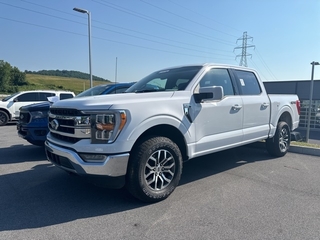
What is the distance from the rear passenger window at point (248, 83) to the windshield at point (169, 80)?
→ 1.13 m

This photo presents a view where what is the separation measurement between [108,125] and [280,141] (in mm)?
4483

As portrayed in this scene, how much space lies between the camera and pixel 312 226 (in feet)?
9.80

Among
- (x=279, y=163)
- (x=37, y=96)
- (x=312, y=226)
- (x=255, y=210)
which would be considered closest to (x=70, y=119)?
(x=255, y=210)

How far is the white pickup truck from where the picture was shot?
327cm

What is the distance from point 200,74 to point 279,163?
9.28 ft

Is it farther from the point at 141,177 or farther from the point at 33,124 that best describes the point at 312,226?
the point at 33,124

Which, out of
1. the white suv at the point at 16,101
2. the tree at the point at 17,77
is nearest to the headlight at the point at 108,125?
the white suv at the point at 16,101

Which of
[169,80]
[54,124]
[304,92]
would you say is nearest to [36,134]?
[54,124]

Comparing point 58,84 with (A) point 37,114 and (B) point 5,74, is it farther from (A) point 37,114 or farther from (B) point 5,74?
(A) point 37,114

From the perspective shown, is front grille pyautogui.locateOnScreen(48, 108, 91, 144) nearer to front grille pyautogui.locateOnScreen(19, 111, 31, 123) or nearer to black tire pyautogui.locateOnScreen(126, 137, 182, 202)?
black tire pyautogui.locateOnScreen(126, 137, 182, 202)

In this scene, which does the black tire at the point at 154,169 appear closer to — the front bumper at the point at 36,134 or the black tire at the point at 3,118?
the front bumper at the point at 36,134

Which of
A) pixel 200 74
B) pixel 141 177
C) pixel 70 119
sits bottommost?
pixel 141 177

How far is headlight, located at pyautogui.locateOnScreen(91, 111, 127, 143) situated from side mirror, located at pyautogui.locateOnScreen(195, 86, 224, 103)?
138 cm

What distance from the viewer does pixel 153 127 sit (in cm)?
376
